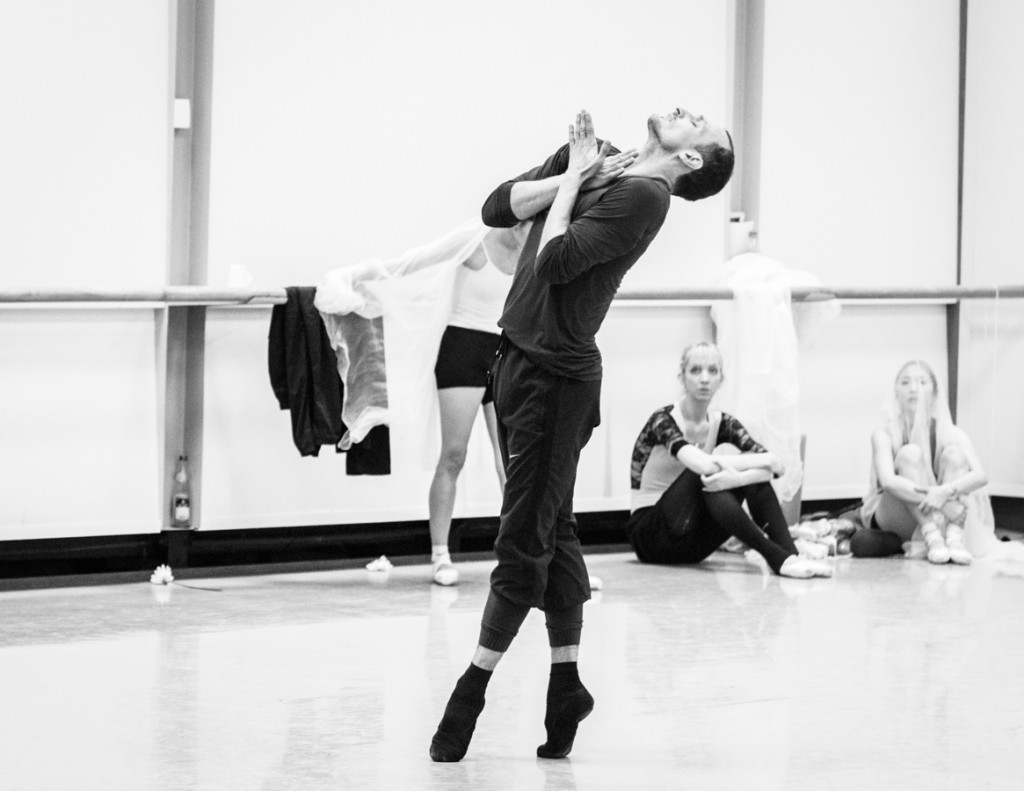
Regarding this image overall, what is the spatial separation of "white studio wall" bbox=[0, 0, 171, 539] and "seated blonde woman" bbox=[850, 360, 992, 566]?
2764mm

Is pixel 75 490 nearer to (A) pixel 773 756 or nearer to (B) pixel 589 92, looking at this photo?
(B) pixel 589 92

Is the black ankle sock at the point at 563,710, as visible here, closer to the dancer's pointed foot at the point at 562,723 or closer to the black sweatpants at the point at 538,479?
the dancer's pointed foot at the point at 562,723

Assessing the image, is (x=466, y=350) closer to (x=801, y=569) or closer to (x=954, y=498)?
(x=801, y=569)

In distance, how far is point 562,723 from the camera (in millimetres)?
2451

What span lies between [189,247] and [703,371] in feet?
6.18

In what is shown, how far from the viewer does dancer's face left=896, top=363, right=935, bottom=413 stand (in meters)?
5.29

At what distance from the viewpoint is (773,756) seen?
2.49 metres

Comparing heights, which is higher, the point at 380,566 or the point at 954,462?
the point at 954,462

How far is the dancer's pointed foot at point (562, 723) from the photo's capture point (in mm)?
2451

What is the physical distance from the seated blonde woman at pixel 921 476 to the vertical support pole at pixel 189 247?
2.59 m

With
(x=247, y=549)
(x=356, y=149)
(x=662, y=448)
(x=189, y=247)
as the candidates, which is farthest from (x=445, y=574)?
(x=356, y=149)

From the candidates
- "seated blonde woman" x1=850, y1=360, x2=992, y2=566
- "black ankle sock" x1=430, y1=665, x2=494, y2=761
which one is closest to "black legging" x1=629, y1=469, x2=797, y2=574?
"seated blonde woman" x1=850, y1=360, x2=992, y2=566

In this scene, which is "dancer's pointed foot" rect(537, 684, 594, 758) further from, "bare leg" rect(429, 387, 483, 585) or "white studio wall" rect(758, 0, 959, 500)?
"white studio wall" rect(758, 0, 959, 500)

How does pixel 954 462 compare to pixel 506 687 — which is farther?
pixel 954 462
